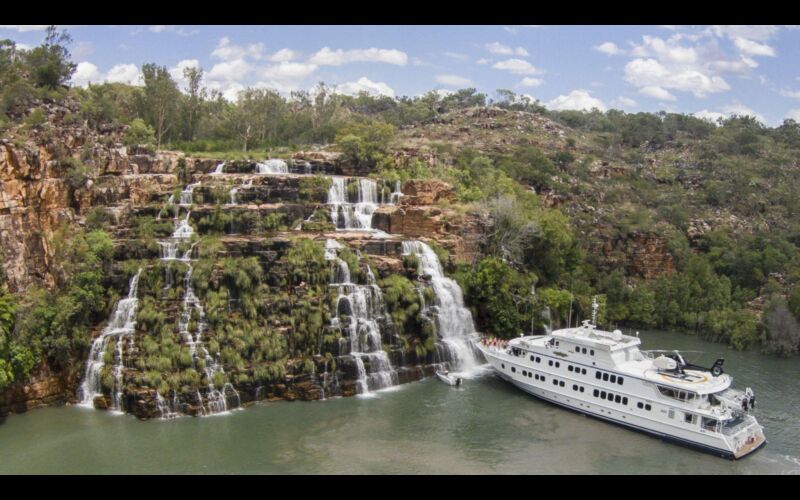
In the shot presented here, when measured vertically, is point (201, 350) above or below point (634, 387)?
above

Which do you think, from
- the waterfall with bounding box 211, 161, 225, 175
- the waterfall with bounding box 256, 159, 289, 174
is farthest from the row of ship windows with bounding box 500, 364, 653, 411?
the waterfall with bounding box 211, 161, 225, 175

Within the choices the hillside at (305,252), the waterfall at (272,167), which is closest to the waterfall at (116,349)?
the hillside at (305,252)

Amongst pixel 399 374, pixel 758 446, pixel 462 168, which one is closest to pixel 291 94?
pixel 462 168

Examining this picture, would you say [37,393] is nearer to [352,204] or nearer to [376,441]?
[376,441]

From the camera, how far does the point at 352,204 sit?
36.1 m

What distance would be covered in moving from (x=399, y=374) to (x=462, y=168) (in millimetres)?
20975

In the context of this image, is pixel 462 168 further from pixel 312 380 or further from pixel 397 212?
pixel 312 380

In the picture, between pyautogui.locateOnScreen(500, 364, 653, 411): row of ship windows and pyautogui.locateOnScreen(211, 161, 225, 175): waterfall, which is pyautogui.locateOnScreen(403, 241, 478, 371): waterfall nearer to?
pyautogui.locateOnScreen(500, 364, 653, 411): row of ship windows

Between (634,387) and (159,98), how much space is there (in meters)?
34.0

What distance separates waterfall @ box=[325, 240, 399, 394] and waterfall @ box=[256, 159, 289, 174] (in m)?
9.60

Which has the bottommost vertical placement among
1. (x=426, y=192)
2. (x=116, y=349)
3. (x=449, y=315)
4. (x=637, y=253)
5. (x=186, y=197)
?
(x=116, y=349)

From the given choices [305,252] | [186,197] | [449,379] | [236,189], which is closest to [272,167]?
[236,189]

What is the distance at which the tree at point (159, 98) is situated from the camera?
42.9 m

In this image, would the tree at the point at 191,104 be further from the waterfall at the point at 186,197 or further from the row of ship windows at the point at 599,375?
the row of ship windows at the point at 599,375
